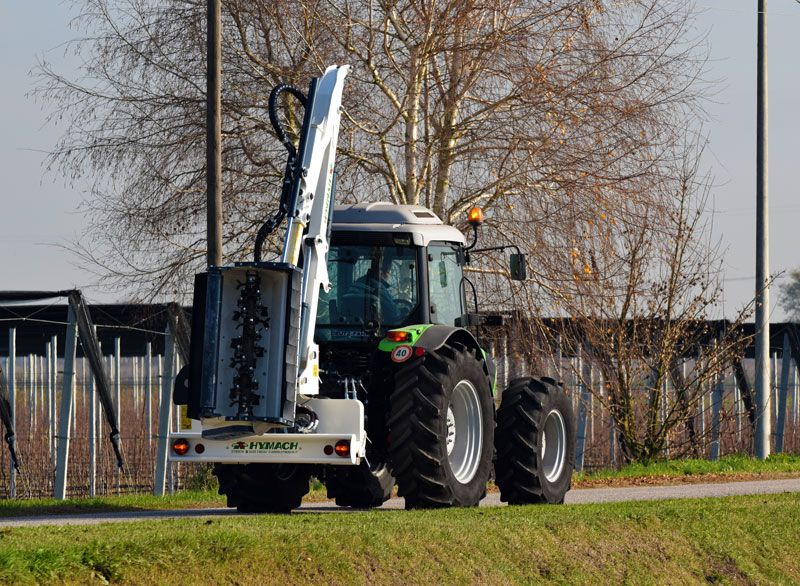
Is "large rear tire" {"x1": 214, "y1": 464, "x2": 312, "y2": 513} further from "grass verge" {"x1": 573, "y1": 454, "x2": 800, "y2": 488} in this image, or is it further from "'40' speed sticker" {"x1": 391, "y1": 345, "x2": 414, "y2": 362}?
"grass verge" {"x1": 573, "y1": 454, "x2": 800, "y2": 488}

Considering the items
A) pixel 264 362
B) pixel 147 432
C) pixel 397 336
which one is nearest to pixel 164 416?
pixel 147 432

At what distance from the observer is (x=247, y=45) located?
2067 cm

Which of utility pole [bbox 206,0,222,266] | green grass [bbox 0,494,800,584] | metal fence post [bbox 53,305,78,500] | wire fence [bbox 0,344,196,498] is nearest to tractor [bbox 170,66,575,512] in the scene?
green grass [bbox 0,494,800,584]

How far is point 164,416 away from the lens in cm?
1892

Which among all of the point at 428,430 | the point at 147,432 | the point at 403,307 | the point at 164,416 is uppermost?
the point at 403,307

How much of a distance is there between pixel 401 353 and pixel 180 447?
2.13 meters

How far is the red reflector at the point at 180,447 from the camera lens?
41.0 feet

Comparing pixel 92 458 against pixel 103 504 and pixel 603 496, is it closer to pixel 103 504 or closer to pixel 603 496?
pixel 103 504

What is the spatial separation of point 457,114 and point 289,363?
9837 mm

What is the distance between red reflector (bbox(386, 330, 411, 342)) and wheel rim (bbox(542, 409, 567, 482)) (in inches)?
96.8

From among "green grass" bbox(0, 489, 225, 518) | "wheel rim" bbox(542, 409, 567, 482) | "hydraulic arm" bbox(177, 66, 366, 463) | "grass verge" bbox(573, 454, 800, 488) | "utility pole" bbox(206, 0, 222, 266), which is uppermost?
"utility pole" bbox(206, 0, 222, 266)

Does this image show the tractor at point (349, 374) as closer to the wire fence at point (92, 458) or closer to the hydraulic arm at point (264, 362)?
the hydraulic arm at point (264, 362)

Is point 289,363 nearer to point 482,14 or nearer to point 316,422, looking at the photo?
point 316,422

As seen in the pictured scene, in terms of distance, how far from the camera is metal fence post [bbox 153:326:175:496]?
61.9ft
